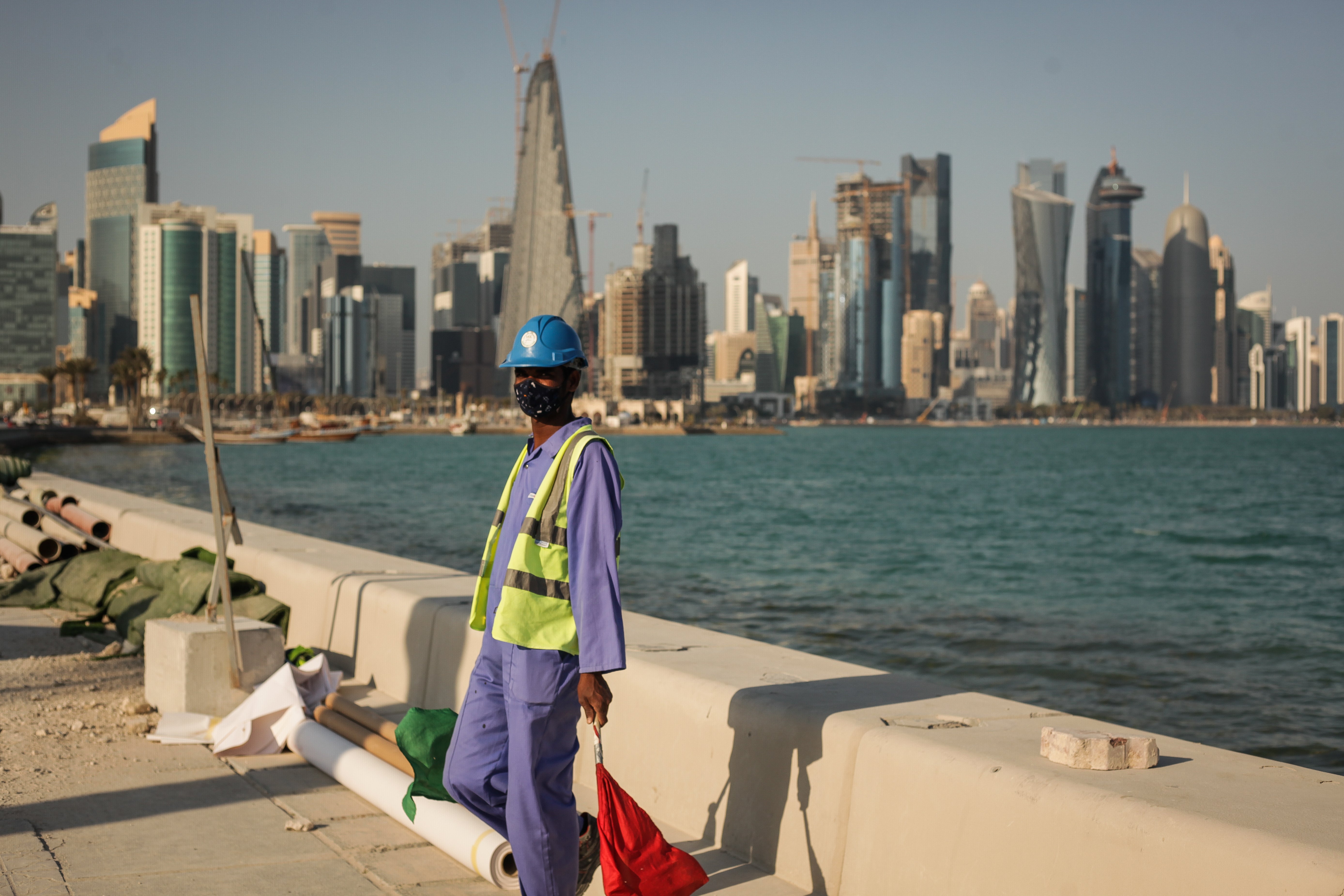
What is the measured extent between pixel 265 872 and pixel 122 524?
30.9ft

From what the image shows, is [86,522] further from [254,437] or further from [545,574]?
[254,437]

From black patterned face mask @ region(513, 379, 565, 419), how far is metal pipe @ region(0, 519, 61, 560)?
961cm

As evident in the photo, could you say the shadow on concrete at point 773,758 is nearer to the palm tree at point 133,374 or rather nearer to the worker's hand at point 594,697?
the worker's hand at point 594,697

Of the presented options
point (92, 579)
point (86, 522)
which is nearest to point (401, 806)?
point (92, 579)

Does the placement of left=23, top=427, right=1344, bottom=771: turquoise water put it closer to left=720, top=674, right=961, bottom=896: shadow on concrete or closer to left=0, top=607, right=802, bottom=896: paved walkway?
left=720, top=674, right=961, bottom=896: shadow on concrete

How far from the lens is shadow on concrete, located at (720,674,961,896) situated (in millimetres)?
4266

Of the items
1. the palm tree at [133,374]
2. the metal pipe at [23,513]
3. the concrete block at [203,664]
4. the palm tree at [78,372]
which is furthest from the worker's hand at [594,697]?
the palm tree at [78,372]

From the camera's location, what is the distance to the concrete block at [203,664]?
21.3 ft

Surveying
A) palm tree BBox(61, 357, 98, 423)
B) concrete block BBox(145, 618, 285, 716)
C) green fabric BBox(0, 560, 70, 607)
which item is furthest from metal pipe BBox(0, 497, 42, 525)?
palm tree BBox(61, 357, 98, 423)

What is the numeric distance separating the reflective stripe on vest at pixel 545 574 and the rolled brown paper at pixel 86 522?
10455mm

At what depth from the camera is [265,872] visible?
173 inches

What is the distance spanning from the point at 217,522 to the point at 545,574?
3554 millimetres

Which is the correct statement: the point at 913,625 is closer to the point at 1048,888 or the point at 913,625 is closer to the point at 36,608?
the point at 36,608

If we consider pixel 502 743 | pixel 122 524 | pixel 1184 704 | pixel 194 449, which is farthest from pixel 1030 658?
pixel 194 449
